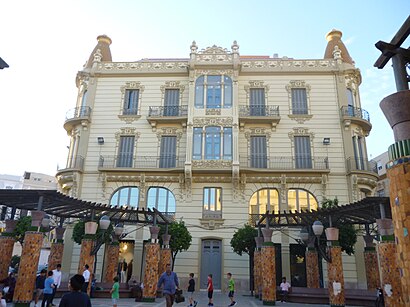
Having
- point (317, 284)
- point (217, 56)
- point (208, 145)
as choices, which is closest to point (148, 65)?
point (217, 56)

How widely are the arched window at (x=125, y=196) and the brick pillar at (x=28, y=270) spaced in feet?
40.0

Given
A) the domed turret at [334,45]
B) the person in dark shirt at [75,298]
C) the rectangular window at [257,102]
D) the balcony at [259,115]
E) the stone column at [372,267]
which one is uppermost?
the domed turret at [334,45]

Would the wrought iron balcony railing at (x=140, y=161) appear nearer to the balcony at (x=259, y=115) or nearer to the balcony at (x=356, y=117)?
the balcony at (x=259, y=115)

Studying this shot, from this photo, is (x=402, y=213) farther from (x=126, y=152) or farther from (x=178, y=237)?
(x=126, y=152)

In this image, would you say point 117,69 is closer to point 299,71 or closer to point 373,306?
point 299,71

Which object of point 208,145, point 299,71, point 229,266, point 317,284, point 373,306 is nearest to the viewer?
point 373,306

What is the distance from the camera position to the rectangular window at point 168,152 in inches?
1009

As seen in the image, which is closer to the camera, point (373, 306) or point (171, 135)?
point (373, 306)

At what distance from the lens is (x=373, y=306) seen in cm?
1512

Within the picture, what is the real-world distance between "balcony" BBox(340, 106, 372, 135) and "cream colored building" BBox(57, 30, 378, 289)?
104 millimetres

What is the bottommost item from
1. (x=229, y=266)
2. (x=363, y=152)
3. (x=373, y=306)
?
(x=373, y=306)

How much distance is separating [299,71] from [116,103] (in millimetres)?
14665

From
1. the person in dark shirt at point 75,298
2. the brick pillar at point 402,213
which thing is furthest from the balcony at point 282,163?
the person in dark shirt at point 75,298

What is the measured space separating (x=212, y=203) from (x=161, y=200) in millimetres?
3632
